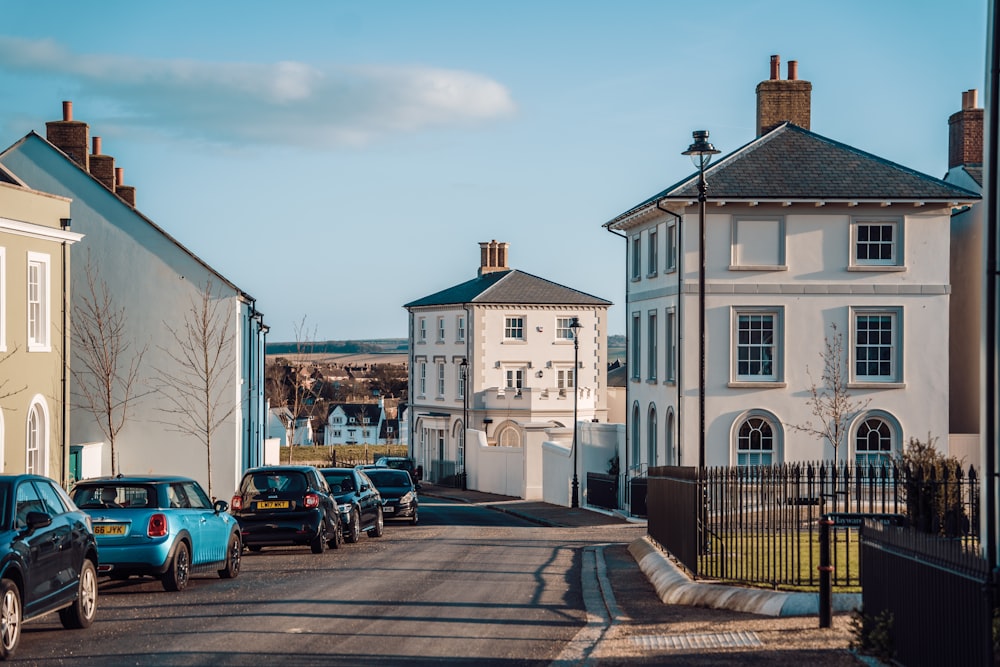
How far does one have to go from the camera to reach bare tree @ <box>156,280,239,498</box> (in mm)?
36750

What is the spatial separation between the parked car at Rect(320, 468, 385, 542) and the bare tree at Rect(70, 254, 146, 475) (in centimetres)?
1150

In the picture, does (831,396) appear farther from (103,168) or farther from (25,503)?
(25,503)

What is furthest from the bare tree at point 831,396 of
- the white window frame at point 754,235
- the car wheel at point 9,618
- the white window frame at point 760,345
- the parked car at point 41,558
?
the car wheel at point 9,618

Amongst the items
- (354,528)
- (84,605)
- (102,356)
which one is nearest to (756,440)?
(354,528)

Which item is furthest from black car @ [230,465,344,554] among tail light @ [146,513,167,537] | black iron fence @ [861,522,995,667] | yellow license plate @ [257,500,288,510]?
black iron fence @ [861,522,995,667]

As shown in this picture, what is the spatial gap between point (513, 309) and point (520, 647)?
193ft

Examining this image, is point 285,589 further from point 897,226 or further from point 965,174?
point 965,174

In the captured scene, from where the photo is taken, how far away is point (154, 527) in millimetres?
15812

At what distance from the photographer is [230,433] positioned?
37188 millimetres

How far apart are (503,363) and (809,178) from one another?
1444 inches

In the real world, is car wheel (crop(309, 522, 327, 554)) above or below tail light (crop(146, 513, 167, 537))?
below

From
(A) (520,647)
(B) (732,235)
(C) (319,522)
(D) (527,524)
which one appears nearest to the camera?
(A) (520,647)

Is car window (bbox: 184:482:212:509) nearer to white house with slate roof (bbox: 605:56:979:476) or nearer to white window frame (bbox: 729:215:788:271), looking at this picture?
white house with slate roof (bbox: 605:56:979:476)

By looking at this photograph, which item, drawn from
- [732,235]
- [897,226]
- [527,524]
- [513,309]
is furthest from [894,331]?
[513,309]
